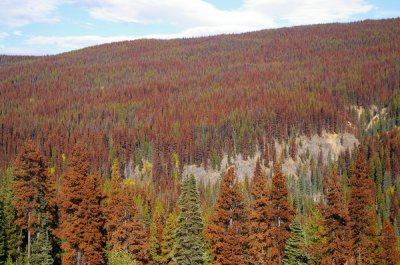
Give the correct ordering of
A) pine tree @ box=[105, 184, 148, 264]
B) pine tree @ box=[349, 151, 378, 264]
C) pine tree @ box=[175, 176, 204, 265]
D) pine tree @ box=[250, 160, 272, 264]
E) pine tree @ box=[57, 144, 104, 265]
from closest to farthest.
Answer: pine tree @ box=[349, 151, 378, 264], pine tree @ box=[250, 160, 272, 264], pine tree @ box=[57, 144, 104, 265], pine tree @ box=[105, 184, 148, 264], pine tree @ box=[175, 176, 204, 265]

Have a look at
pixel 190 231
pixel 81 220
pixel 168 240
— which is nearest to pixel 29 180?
pixel 81 220

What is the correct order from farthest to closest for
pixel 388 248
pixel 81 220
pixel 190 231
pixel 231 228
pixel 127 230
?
pixel 388 248 < pixel 190 231 < pixel 127 230 < pixel 81 220 < pixel 231 228

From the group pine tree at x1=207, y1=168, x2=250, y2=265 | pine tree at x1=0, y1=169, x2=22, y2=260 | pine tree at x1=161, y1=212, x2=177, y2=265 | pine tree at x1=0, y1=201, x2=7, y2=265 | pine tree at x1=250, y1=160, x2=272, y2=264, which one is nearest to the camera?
pine tree at x1=207, y1=168, x2=250, y2=265

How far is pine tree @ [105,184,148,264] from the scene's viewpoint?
37906 millimetres

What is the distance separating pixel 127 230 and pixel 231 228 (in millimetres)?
12542

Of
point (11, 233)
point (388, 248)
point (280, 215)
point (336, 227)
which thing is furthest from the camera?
point (388, 248)

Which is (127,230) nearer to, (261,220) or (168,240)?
(168,240)

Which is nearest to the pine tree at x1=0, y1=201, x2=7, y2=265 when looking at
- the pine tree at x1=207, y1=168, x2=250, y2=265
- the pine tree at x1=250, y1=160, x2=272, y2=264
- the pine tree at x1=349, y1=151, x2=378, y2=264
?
the pine tree at x1=207, y1=168, x2=250, y2=265

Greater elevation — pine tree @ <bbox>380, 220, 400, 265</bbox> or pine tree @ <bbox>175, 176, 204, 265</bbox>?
pine tree @ <bbox>175, 176, 204, 265</bbox>

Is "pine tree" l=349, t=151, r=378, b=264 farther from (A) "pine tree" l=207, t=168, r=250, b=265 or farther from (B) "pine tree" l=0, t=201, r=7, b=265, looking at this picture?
(B) "pine tree" l=0, t=201, r=7, b=265

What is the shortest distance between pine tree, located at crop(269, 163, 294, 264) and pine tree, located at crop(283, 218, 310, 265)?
0.53m

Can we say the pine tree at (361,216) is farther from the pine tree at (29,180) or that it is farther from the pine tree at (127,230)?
the pine tree at (29,180)

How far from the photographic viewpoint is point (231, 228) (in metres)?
30.1

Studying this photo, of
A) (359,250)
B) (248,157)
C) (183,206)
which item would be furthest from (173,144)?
(359,250)
